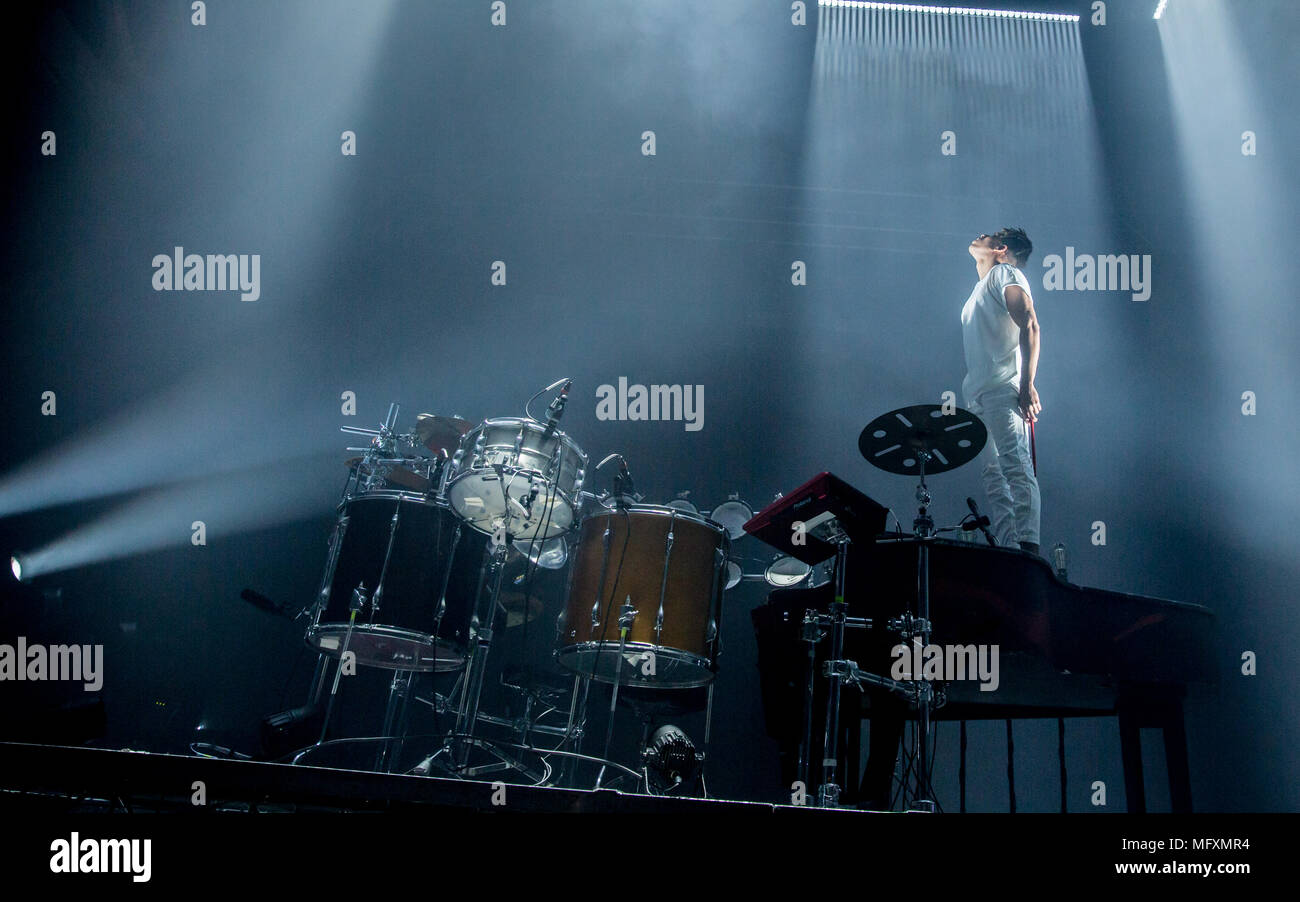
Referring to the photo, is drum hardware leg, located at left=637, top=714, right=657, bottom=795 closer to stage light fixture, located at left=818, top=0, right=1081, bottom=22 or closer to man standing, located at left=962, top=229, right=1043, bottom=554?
man standing, located at left=962, top=229, right=1043, bottom=554

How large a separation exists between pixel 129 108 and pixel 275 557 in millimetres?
2865

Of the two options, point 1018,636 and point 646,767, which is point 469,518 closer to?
point 646,767

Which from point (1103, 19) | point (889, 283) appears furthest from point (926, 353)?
point (1103, 19)

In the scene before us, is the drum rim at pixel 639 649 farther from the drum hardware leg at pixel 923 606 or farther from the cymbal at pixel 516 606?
the drum hardware leg at pixel 923 606

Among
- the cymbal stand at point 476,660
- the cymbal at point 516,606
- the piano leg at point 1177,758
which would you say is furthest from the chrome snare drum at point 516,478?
the piano leg at point 1177,758

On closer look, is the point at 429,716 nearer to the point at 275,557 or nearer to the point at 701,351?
the point at 275,557

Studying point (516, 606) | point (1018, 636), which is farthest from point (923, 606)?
point (516, 606)

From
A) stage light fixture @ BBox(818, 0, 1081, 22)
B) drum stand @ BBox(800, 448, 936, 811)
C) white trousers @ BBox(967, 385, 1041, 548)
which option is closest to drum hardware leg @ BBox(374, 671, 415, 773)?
drum stand @ BBox(800, 448, 936, 811)

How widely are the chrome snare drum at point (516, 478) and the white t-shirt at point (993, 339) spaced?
192 cm

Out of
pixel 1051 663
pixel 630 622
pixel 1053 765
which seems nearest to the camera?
pixel 1051 663

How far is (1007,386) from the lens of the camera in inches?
168

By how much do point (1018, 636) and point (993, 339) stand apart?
1654mm

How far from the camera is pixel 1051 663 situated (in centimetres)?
326

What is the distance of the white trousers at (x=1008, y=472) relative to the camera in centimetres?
399
